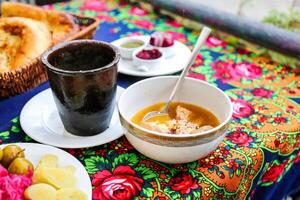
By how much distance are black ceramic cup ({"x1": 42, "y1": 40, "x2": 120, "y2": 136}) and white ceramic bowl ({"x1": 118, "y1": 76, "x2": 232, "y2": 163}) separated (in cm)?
4

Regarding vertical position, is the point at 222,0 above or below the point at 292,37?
below

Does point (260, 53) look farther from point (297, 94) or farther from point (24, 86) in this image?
point (24, 86)

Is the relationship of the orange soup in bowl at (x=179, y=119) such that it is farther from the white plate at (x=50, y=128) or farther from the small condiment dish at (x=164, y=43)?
the small condiment dish at (x=164, y=43)

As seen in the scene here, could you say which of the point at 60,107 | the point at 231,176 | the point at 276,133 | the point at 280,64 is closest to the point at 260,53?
the point at 280,64

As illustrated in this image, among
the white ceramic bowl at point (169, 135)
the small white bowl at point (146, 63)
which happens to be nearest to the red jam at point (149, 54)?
the small white bowl at point (146, 63)

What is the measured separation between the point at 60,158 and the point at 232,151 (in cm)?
31

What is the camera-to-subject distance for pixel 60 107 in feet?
2.20

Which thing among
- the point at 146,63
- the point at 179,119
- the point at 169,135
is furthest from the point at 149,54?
the point at 169,135

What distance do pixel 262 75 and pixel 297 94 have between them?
112mm

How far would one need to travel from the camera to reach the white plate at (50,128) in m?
0.66

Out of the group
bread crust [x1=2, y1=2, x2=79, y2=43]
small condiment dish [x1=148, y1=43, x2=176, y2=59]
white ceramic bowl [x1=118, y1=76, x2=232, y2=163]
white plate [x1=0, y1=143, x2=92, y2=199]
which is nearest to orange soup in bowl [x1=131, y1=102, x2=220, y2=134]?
white ceramic bowl [x1=118, y1=76, x2=232, y2=163]

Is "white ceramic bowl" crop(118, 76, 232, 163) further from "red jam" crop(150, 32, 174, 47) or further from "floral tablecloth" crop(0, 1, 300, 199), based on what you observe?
"red jam" crop(150, 32, 174, 47)

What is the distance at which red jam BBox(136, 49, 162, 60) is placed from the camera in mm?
920

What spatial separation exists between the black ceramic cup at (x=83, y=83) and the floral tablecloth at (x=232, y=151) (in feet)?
0.17
